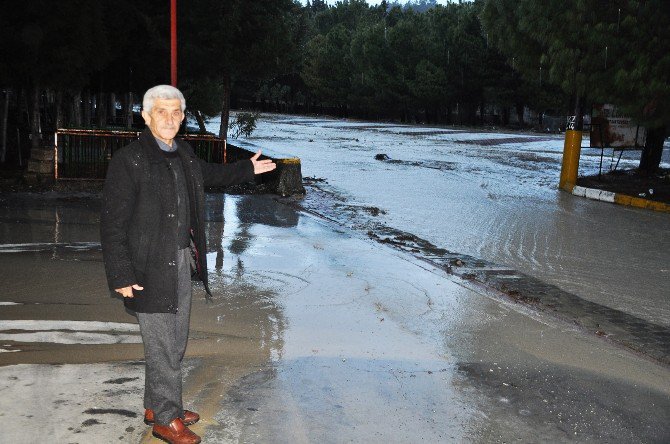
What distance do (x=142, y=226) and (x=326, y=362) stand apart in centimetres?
207

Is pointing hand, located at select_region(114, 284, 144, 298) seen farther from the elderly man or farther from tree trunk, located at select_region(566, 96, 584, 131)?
tree trunk, located at select_region(566, 96, 584, 131)

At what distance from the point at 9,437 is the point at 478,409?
2636 mm

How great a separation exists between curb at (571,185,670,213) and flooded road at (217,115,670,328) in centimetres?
38

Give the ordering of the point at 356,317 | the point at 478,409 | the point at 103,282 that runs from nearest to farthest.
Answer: the point at 478,409, the point at 356,317, the point at 103,282

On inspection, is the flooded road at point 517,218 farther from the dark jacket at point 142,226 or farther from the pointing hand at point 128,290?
the pointing hand at point 128,290

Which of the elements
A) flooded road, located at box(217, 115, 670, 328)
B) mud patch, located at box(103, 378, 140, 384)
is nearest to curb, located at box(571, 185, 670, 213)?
flooded road, located at box(217, 115, 670, 328)

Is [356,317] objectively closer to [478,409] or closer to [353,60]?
[478,409]

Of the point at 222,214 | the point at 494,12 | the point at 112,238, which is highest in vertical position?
the point at 494,12

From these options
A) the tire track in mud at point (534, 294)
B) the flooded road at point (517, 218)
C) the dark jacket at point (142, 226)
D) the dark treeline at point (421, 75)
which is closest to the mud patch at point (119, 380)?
the dark jacket at point (142, 226)

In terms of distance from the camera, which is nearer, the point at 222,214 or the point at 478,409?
the point at 478,409

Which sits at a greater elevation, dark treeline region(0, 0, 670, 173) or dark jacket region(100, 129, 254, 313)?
dark treeline region(0, 0, 670, 173)

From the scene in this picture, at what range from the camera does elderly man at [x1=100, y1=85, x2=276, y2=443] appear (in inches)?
161

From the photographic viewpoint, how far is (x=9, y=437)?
14.1 feet

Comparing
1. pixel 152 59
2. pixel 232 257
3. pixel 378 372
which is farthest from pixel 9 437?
pixel 152 59
